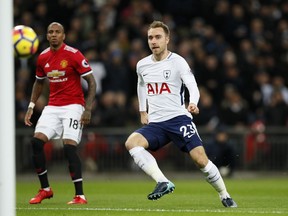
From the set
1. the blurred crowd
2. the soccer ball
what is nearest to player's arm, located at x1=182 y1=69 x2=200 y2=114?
the soccer ball

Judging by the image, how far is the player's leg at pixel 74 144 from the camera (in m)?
12.7

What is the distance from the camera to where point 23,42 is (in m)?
14.9

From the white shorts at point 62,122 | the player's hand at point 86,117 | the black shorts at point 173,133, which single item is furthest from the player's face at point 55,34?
the black shorts at point 173,133

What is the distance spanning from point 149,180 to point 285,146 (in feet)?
11.9

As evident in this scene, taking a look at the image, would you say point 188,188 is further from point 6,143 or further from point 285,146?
point 6,143

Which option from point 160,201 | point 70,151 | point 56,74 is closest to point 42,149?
point 70,151

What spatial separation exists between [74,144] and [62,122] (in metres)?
0.42

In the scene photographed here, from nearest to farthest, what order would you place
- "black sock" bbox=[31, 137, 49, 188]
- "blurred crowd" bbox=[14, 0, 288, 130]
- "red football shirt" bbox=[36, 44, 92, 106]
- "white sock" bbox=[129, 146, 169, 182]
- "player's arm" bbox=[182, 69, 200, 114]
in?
"player's arm" bbox=[182, 69, 200, 114] < "white sock" bbox=[129, 146, 169, 182] < "black sock" bbox=[31, 137, 49, 188] < "red football shirt" bbox=[36, 44, 92, 106] < "blurred crowd" bbox=[14, 0, 288, 130]

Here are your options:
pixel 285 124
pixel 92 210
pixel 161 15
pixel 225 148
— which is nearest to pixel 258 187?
pixel 225 148

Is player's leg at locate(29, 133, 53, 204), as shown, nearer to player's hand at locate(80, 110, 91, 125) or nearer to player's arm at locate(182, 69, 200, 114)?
player's hand at locate(80, 110, 91, 125)

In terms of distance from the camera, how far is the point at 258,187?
1791 centimetres

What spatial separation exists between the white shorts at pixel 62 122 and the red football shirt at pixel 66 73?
0.10m

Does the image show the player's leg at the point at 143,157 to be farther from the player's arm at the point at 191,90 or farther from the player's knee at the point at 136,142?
the player's arm at the point at 191,90

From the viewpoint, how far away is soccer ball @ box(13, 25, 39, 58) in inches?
584
